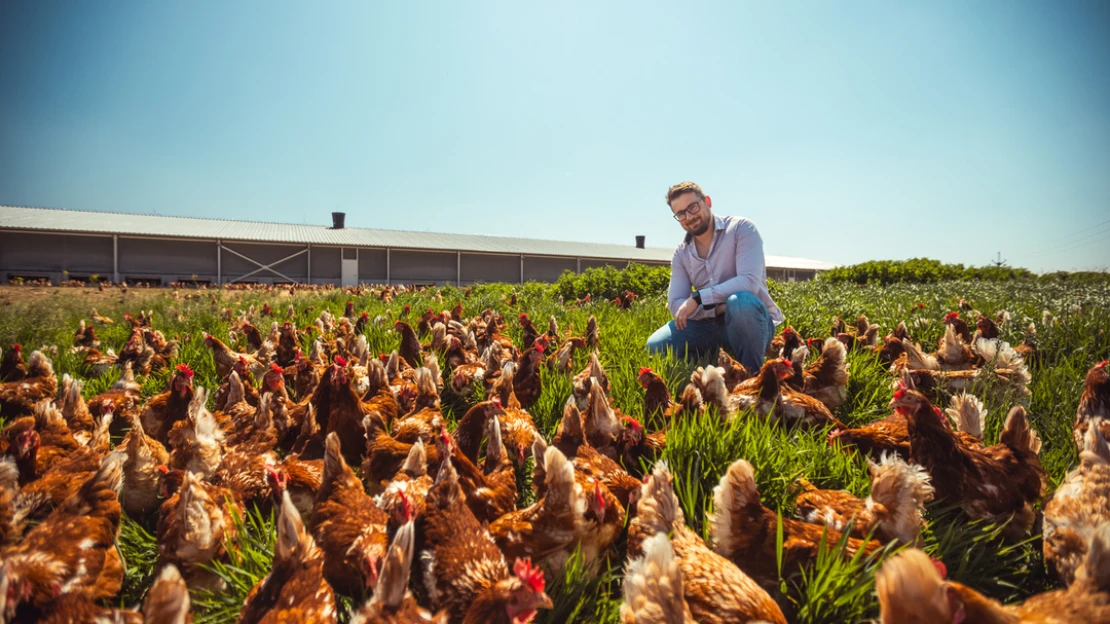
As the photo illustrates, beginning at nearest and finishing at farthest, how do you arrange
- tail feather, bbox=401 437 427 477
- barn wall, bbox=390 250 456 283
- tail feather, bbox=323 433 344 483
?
tail feather, bbox=323 433 344 483 → tail feather, bbox=401 437 427 477 → barn wall, bbox=390 250 456 283

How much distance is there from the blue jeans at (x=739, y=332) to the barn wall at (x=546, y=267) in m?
27.1

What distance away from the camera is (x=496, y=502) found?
240 centimetres

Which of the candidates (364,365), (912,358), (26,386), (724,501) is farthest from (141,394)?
(912,358)

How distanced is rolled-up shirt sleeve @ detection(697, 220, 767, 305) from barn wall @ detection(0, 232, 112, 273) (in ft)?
95.2

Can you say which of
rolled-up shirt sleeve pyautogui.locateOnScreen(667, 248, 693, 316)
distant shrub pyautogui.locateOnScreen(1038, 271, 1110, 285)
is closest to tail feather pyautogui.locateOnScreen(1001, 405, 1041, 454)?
rolled-up shirt sleeve pyautogui.locateOnScreen(667, 248, 693, 316)

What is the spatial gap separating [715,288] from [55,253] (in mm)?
30543

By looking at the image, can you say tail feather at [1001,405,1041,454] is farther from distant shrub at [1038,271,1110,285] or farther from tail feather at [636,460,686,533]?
distant shrub at [1038,271,1110,285]

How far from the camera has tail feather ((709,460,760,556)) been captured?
185cm

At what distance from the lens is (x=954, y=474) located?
91.0 inches

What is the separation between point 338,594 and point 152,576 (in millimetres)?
897

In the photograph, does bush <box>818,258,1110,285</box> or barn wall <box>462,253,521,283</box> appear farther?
barn wall <box>462,253,521,283</box>

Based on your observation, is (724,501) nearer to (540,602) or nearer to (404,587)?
(540,602)

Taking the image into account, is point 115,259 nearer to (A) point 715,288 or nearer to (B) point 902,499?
(A) point 715,288

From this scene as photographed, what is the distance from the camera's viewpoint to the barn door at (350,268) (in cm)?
2725
